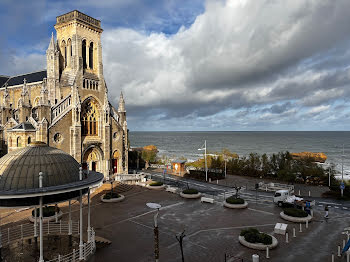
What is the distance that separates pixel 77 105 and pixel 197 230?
24865 mm

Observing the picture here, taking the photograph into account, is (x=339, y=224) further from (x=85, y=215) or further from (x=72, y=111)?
(x=72, y=111)

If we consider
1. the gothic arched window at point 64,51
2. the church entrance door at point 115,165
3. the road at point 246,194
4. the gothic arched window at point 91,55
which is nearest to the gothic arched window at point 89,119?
the church entrance door at point 115,165

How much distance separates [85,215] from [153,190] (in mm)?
12888

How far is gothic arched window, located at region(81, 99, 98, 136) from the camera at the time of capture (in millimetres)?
38750

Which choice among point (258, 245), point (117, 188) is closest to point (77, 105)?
point (117, 188)

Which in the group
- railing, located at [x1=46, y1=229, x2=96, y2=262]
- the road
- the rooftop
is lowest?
the road

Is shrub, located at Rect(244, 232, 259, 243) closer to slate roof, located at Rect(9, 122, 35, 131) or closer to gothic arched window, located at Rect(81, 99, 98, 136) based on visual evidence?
slate roof, located at Rect(9, 122, 35, 131)

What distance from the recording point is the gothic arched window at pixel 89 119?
38.8 metres

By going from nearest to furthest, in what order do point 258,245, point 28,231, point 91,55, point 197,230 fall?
point 258,245, point 28,231, point 197,230, point 91,55

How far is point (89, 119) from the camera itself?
130ft

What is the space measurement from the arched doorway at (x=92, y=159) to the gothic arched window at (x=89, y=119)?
2.75m

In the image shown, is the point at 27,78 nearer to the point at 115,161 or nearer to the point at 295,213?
the point at 115,161

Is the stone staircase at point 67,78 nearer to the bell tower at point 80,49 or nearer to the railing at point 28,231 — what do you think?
the bell tower at point 80,49

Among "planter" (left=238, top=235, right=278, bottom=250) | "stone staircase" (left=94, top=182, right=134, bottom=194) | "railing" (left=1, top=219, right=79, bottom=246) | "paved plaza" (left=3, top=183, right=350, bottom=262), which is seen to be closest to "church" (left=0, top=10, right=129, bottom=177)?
"stone staircase" (left=94, top=182, right=134, bottom=194)
